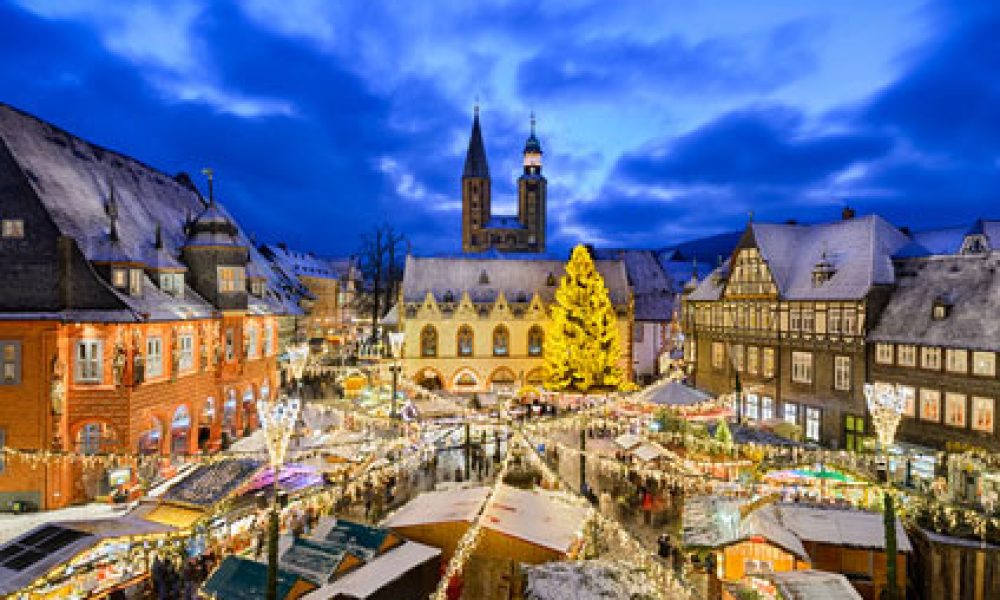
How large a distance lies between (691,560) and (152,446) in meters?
22.2

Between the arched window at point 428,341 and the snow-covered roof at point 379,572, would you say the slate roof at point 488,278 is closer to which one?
the arched window at point 428,341

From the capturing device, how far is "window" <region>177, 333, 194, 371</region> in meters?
26.5

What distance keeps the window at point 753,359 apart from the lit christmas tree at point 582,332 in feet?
31.5

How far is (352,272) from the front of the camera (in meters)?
102

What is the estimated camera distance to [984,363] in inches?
969

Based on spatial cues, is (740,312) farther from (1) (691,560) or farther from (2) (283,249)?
(2) (283,249)

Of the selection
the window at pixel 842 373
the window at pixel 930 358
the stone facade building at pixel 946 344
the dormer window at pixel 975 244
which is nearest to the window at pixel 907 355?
the stone facade building at pixel 946 344

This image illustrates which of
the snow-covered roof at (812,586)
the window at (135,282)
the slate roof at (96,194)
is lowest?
the snow-covered roof at (812,586)

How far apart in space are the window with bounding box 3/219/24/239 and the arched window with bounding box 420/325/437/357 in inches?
1130

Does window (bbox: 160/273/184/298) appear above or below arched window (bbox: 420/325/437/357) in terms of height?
above

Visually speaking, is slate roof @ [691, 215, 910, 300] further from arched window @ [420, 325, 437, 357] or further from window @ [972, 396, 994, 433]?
arched window @ [420, 325, 437, 357]

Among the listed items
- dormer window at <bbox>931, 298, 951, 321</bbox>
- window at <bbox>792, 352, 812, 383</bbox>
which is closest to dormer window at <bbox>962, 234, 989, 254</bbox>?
dormer window at <bbox>931, 298, 951, 321</bbox>

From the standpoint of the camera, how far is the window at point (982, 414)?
79.2ft

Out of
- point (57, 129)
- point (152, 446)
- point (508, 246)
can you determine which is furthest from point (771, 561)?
point (508, 246)
